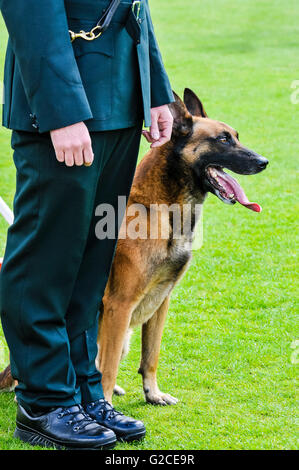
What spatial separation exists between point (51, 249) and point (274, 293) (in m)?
2.63

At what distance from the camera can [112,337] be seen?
3.05 m

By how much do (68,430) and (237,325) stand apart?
188 centimetres

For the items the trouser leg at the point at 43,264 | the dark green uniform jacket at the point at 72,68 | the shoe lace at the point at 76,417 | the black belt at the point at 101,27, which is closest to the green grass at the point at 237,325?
the shoe lace at the point at 76,417

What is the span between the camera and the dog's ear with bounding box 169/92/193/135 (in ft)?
10.2

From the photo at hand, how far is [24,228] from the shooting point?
239cm

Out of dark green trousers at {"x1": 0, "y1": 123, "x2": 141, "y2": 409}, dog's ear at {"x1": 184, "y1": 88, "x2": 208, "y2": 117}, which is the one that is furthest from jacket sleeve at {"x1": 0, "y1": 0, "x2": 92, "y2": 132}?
dog's ear at {"x1": 184, "y1": 88, "x2": 208, "y2": 117}

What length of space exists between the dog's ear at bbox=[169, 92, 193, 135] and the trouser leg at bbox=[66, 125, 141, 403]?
599 millimetres

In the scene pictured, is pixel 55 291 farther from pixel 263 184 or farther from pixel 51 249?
pixel 263 184

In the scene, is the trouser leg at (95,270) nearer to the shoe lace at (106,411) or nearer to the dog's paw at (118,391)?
the shoe lace at (106,411)

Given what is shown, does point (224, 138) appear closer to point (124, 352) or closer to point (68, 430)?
point (124, 352)

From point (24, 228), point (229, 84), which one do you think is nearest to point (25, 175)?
point (24, 228)

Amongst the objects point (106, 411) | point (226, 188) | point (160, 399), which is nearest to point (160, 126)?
point (226, 188)

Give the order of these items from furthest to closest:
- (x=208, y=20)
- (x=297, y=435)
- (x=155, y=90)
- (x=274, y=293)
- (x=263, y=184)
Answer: (x=208, y=20) → (x=263, y=184) → (x=274, y=293) → (x=297, y=435) → (x=155, y=90)

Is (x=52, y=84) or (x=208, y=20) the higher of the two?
(x=52, y=84)
